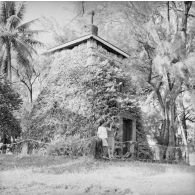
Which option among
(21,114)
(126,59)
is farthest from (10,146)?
(126,59)

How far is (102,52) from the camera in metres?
16.3

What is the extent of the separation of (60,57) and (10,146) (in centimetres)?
521

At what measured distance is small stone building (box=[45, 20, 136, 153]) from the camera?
51.6ft

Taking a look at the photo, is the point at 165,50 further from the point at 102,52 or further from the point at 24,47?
the point at 24,47

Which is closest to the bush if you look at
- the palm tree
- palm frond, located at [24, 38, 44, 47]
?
the palm tree

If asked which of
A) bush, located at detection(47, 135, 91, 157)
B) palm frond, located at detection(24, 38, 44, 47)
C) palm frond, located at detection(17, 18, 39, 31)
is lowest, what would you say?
bush, located at detection(47, 135, 91, 157)

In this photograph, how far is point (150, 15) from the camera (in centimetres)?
1658

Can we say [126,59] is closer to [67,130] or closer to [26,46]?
[67,130]

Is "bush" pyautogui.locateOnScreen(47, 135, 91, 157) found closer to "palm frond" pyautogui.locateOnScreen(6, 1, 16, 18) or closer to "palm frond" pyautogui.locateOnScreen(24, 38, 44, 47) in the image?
"palm frond" pyautogui.locateOnScreen(24, 38, 44, 47)

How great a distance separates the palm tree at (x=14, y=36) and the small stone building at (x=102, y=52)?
6828 millimetres

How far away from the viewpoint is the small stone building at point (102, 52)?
15724 millimetres

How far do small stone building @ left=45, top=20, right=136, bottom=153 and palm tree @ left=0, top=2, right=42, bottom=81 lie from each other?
6.83m

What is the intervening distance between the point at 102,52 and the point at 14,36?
940 centimetres

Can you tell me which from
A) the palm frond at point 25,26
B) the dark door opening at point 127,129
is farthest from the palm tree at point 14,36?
the dark door opening at point 127,129
